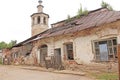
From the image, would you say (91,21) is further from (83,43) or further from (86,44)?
(86,44)

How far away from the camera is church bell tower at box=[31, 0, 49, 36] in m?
27.4

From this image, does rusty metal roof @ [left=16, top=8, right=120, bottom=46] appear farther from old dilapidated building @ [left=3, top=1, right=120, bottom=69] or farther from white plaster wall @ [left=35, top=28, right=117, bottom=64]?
white plaster wall @ [left=35, top=28, right=117, bottom=64]

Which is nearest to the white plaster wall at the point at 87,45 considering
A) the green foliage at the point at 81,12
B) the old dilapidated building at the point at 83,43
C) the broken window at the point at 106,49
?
the old dilapidated building at the point at 83,43

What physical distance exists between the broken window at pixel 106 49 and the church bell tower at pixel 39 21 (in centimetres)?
1623

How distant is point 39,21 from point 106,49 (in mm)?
17653

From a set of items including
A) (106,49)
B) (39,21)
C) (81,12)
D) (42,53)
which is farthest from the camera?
(39,21)

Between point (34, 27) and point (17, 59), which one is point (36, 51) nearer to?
point (17, 59)

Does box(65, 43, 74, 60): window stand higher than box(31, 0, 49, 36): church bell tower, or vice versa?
box(31, 0, 49, 36): church bell tower

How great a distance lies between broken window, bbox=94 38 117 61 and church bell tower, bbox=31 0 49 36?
53.2 feet

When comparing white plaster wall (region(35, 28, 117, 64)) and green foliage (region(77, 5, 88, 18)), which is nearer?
white plaster wall (region(35, 28, 117, 64))

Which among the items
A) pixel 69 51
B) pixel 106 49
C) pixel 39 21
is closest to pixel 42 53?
pixel 69 51

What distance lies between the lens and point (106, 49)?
11.8m

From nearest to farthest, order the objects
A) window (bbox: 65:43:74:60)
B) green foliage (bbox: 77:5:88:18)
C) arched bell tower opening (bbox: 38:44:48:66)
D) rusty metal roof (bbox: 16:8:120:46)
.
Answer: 1. rusty metal roof (bbox: 16:8:120:46)
2. window (bbox: 65:43:74:60)
3. arched bell tower opening (bbox: 38:44:48:66)
4. green foliage (bbox: 77:5:88:18)

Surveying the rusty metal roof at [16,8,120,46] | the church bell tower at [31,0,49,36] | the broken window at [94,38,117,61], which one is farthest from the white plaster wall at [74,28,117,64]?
the church bell tower at [31,0,49,36]
